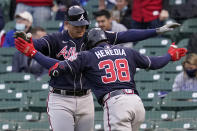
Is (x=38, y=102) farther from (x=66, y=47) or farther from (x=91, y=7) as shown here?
(x=91, y=7)

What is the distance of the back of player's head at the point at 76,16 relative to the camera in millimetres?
5211

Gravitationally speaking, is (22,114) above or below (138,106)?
below

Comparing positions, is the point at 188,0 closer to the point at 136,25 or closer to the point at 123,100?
the point at 136,25

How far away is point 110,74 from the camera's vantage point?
15.9ft

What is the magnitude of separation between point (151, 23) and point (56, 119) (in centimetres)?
425

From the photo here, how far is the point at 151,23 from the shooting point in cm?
898

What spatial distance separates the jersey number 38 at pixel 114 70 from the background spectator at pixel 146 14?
4.13 meters

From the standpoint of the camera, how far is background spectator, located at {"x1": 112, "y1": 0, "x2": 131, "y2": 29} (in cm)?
927

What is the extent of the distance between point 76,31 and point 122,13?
14.2ft

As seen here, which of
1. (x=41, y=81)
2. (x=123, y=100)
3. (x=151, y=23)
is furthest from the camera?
(x=151, y=23)

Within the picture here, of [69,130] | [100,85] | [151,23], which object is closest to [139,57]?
[100,85]

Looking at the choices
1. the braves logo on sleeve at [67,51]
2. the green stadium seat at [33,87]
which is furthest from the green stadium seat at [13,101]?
the braves logo on sleeve at [67,51]

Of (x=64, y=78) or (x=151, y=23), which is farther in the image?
(x=151, y=23)

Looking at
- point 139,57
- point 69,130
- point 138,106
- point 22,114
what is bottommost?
point 22,114
